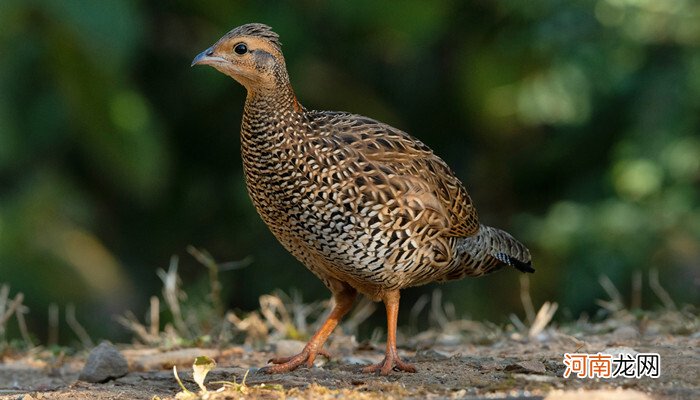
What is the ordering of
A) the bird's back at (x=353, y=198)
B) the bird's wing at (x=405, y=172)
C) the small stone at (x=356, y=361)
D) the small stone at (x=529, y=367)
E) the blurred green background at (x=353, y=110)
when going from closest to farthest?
the small stone at (x=529, y=367)
the bird's back at (x=353, y=198)
the bird's wing at (x=405, y=172)
the small stone at (x=356, y=361)
the blurred green background at (x=353, y=110)

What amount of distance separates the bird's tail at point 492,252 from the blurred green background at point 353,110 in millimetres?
3779

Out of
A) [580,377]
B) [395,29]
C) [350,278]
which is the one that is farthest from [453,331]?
[395,29]

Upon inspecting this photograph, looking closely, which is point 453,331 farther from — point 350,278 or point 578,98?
point 578,98

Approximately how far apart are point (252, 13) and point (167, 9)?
128cm

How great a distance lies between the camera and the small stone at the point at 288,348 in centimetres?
560

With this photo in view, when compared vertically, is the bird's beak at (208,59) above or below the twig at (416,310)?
above

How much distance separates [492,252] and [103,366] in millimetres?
1753

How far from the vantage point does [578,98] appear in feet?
33.4

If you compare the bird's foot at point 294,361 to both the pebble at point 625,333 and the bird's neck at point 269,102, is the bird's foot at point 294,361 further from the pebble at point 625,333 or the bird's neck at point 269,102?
the pebble at point 625,333

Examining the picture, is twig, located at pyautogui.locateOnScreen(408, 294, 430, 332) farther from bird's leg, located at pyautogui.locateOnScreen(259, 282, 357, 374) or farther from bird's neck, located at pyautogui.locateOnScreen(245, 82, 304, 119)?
bird's neck, located at pyautogui.locateOnScreen(245, 82, 304, 119)

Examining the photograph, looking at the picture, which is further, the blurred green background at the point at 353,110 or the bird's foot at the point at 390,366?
the blurred green background at the point at 353,110

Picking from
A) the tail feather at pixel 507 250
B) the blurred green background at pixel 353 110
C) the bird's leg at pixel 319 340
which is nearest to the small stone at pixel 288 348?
the bird's leg at pixel 319 340

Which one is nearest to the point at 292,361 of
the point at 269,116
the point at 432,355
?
the point at 432,355

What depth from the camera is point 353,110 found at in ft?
37.9
